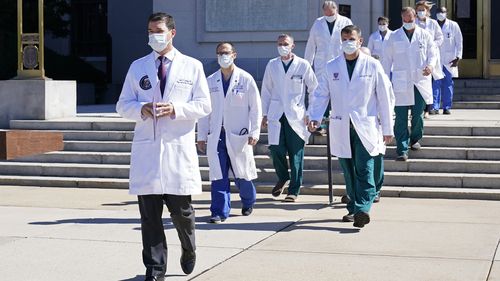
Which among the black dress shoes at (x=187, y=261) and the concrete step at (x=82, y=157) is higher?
the concrete step at (x=82, y=157)

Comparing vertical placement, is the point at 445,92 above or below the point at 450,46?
below

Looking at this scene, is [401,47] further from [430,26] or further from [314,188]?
[430,26]

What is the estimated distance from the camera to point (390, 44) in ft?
44.8

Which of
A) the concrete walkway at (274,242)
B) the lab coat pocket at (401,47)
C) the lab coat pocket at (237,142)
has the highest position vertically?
the lab coat pocket at (401,47)

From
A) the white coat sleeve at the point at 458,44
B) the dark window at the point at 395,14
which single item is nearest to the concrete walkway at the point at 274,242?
the white coat sleeve at the point at 458,44

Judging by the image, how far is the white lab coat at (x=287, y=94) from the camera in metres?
12.0

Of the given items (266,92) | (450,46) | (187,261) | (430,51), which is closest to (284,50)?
(266,92)

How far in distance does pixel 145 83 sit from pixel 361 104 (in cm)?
334

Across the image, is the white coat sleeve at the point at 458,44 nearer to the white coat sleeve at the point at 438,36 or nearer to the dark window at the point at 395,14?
the white coat sleeve at the point at 438,36

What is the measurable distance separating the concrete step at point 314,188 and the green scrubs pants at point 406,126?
735 mm

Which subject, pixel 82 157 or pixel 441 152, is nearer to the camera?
pixel 441 152

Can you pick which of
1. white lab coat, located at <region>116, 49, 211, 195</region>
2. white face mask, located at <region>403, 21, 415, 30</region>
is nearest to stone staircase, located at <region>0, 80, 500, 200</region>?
white face mask, located at <region>403, 21, 415, 30</region>

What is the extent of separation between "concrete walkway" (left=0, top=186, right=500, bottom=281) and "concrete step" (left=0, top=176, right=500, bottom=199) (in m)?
0.25

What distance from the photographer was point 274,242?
9.03 metres
